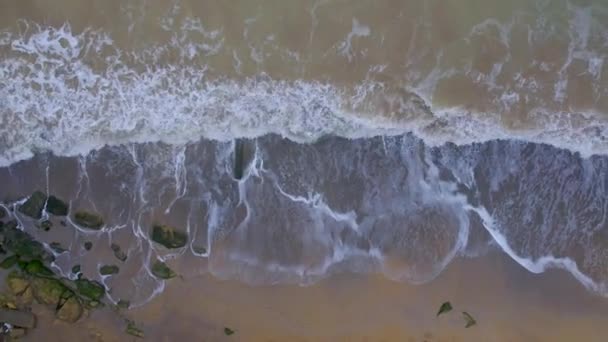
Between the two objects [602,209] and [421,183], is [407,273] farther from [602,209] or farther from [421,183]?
[602,209]

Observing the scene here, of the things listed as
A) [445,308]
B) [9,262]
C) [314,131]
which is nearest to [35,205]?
[9,262]

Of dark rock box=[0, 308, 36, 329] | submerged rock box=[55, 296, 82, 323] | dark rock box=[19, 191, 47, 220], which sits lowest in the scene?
dark rock box=[0, 308, 36, 329]

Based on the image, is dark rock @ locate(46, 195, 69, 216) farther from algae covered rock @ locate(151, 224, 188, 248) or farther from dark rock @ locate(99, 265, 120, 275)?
algae covered rock @ locate(151, 224, 188, 248)

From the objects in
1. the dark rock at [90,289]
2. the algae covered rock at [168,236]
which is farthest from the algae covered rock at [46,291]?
the algae covered rock at [168,236]

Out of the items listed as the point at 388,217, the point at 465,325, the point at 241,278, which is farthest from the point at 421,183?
the point at 241,278

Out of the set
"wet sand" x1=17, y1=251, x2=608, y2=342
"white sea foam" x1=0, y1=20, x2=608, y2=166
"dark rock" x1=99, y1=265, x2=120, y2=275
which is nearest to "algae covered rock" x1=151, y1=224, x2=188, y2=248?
"wet sand" x1=17, y1=251, x2=608, y2=342
